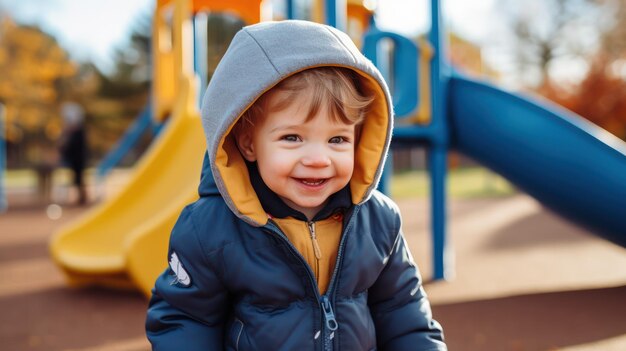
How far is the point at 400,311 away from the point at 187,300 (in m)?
0.59

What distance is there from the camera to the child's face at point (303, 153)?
150 cm

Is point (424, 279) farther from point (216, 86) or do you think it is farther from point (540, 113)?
point (216, 86)

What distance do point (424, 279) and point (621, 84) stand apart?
16.9 meters

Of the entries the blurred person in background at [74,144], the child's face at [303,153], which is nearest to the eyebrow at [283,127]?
the child's face at [303,153]

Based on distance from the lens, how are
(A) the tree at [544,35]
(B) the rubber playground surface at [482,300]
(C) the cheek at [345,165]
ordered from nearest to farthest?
(C) the cheek at [345,165] → (B) the rubber playground surface at [482,300] → (A) the tree at [544,35]

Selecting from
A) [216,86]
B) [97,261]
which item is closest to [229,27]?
[97,261]

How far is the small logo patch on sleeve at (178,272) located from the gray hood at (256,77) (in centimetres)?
20

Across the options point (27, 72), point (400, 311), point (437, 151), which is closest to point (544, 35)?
point (27, 72)

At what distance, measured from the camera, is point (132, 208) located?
4.96 meters

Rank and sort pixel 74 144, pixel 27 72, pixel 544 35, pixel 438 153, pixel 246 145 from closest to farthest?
pixel 246 145
pixel 438 153
pixel 74 144
pixel 27 72
pixel 544 35

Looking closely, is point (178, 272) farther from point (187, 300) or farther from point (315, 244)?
point (315, 244)

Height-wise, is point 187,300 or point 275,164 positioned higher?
point 275,164

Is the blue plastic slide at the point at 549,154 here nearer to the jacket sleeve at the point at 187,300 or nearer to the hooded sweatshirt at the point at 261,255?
the hooded sweatshirt at the point at 261,255

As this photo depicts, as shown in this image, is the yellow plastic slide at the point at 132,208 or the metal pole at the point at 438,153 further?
the metal pole at the point at 438,153
